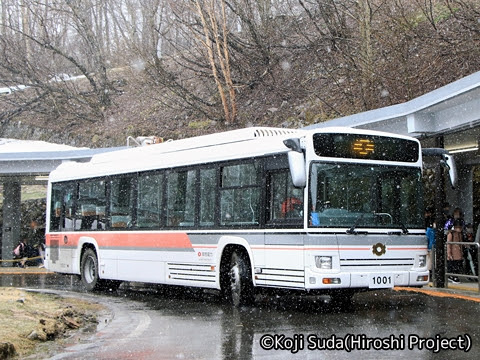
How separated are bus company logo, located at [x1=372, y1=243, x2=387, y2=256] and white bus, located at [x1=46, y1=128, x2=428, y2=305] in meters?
0.02

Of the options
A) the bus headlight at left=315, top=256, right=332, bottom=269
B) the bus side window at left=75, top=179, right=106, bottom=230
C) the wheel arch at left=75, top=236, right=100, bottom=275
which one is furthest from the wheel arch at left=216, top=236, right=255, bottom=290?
the wheel arch at left=75, top=236, right=100, bottom=275

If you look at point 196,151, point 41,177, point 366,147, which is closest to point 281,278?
point 366,147

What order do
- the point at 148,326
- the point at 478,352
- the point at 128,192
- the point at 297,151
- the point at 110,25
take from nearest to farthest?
the point at 478,352, the point at 148,326, the point at 297,151, the point at 128,192, the point at 110,25

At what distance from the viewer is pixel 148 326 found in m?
11.7

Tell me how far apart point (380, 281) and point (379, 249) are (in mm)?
542

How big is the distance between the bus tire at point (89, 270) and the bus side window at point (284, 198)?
23.3 ft

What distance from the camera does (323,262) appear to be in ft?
41.5

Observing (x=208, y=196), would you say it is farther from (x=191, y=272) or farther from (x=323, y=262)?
(x=323, y=262)

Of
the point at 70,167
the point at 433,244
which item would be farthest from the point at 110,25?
the point at 433,244

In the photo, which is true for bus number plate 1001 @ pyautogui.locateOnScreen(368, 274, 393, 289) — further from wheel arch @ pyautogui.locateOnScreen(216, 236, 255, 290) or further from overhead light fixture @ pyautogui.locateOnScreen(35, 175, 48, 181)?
overhead light fixture @ pyautogui.locateOnScreen(35, 175, 48, 181)

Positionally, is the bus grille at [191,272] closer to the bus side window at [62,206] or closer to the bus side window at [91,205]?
the bus side window at [91,205]

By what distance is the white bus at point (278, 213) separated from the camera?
1277 cm

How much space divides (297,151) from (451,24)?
Answer: 1980cm

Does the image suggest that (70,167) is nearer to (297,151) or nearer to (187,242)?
(187,242)
